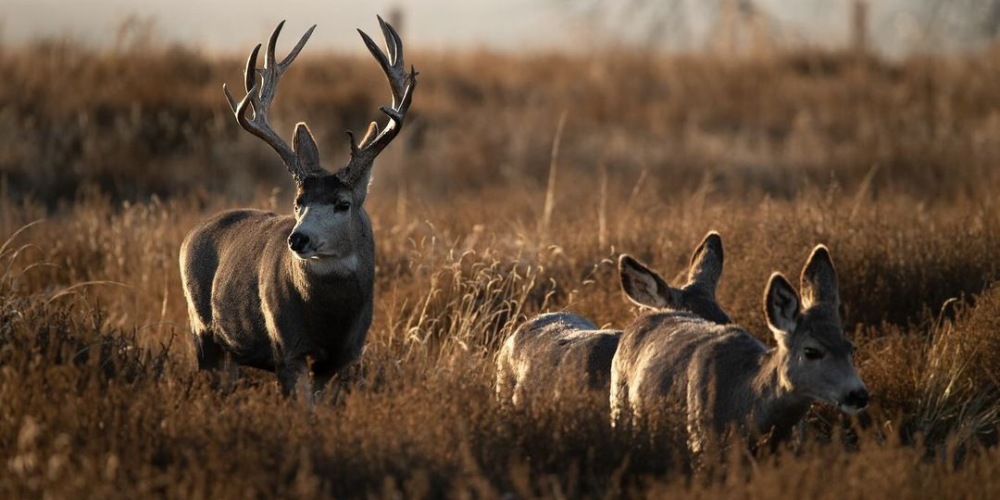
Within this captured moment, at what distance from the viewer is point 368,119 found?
19938mm

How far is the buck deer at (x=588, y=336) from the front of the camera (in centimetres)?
728

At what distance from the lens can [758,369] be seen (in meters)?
6.17

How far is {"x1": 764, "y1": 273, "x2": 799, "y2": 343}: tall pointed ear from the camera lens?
597cm

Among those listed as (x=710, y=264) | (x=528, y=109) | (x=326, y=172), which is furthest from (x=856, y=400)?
(x=528, y=109)

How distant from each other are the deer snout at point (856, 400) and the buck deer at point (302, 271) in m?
2.53

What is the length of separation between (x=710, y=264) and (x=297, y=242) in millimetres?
2433

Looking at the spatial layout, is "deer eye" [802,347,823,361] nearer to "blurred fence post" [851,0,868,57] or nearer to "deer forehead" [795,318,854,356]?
"deer forehead" [795,318,854,356]

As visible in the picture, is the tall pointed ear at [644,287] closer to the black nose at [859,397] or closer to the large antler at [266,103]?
the large antler at [266,103]

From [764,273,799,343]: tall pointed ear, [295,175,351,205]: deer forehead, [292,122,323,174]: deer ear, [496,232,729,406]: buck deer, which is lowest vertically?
[496,232,729,406]: buck deer

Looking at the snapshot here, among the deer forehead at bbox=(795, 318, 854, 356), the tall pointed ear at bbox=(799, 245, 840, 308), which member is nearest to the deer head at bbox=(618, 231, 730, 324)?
the tall pointed ear at bbox=(799, 245, 840, 308)

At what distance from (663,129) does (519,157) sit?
3.01 m

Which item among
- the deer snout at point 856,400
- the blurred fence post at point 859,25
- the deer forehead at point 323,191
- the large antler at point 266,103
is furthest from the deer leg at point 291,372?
the blurred fence post at point 859,25

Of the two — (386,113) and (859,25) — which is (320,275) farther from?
(859,25)

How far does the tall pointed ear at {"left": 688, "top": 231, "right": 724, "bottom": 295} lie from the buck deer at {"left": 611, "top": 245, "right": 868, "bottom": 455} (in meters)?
1.08
